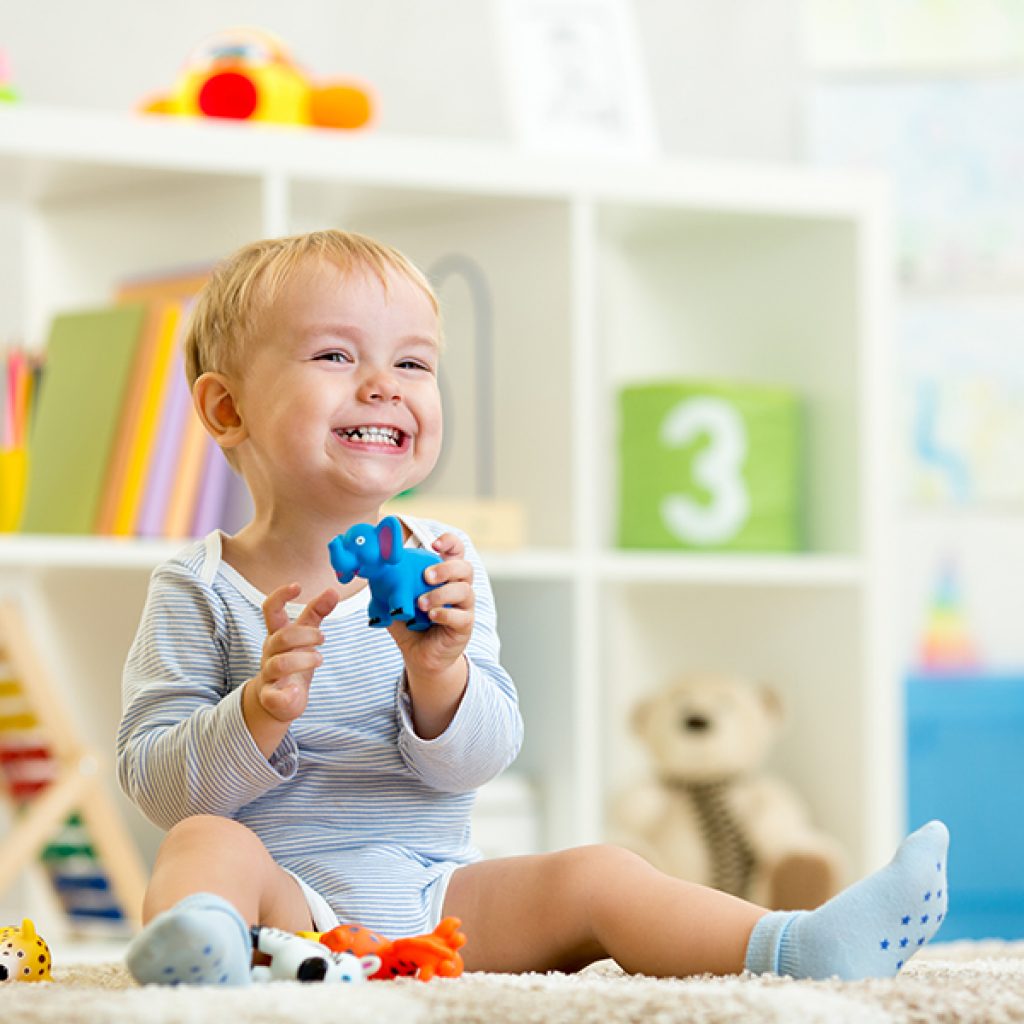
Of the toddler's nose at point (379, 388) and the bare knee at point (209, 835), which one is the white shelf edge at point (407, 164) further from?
the bare knee at point (209, 835)

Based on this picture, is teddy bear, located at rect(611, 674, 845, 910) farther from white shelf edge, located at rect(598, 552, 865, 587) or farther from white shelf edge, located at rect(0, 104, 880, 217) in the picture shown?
white shelf edge, located at rect(0, 104, 880, 217)

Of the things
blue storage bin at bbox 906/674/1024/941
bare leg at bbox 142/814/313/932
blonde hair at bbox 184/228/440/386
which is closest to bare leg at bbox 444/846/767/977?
bare leg at bbox 142/814/313/932

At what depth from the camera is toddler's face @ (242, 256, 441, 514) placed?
98cm

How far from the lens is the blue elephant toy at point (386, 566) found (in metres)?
0.88

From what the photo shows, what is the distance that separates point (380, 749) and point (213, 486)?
101 centimetres

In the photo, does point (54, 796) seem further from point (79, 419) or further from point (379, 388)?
point (379, 388)

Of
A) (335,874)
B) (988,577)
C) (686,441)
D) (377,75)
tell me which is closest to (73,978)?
Result: (335,874)

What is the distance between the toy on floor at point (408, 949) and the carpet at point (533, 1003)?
0.04 metres

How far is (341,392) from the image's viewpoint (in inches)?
38.4

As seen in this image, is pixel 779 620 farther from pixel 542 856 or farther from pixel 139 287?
pixel 542 856

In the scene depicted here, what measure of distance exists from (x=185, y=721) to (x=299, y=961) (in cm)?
17

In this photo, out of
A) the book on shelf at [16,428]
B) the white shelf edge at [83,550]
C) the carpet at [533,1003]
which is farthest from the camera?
the book on shelf at [16,428]

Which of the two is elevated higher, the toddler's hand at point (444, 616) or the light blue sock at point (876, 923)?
the toddler's hand at point (444, 616)

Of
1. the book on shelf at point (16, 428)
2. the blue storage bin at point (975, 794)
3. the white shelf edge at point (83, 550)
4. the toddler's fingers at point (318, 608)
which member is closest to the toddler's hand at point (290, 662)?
the toddler's fingers at point (318, 608)
